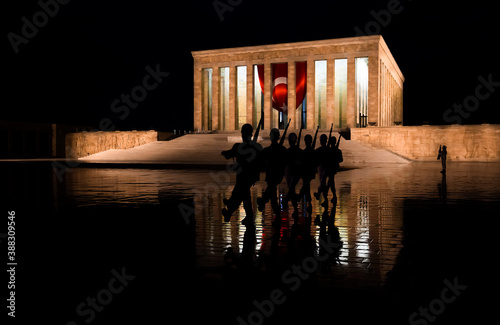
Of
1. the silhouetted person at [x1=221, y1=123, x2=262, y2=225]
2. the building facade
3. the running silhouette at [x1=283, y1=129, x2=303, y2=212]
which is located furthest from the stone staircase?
the silhouetted person at [x1=221, y1=123, x2=262, y2=225]

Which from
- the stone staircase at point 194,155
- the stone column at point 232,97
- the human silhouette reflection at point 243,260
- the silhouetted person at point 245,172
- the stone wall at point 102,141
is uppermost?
the stone column at point 232,97

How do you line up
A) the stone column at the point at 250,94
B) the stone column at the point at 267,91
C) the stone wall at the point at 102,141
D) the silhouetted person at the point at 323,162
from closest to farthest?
the silhouetted person at the point at 323,162 → the stone wall at the point at 102,141 → the stone column at the point at 267,91 → the stone column at the point at 250,94

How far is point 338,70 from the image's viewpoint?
45.2 m

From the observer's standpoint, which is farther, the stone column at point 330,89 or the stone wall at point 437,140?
the stone column at point 330,89

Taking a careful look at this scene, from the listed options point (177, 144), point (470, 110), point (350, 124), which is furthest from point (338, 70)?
point (470, 110)

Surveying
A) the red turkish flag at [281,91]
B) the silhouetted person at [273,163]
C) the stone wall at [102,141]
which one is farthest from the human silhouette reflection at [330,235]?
the red turkish flag at [281,91]

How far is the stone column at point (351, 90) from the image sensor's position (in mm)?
41781

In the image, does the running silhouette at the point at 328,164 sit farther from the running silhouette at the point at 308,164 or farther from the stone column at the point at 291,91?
the stone column at the point at 291,91

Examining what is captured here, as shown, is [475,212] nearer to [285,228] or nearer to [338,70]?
[285,228]

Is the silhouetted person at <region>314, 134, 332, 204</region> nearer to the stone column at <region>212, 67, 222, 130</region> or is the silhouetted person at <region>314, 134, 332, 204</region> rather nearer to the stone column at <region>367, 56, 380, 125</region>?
the stone column at <region>367, 56, 380, 125</region>

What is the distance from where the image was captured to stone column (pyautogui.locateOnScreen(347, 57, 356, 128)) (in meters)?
41.8

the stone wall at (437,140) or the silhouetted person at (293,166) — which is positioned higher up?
the stone wall at (437,140)

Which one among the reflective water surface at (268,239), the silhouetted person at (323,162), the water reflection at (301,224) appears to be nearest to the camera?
the reflective water surface at (268,239)

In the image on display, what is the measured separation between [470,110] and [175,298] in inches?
2435
